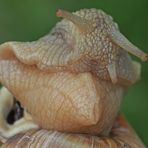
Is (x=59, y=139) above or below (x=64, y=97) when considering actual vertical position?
below

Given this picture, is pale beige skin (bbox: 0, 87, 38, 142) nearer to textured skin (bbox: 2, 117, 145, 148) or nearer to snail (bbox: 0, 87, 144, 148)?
snail (bbox: 0, 87, 144, 148)

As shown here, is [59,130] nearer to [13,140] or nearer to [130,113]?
[13,140]

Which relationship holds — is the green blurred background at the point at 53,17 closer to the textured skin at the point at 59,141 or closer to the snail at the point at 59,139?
the snail at the point at 59,139

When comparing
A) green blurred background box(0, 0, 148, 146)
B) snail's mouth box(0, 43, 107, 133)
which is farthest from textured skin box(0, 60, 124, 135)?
green blurred background box(0, 0, 148, 146)

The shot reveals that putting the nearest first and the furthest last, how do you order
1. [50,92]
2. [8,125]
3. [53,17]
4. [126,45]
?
[126,45], [50,92], [8,125], [53,17]

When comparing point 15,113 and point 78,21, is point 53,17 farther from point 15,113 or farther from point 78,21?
point 78,21

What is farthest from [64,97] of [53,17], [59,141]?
[53,17]
